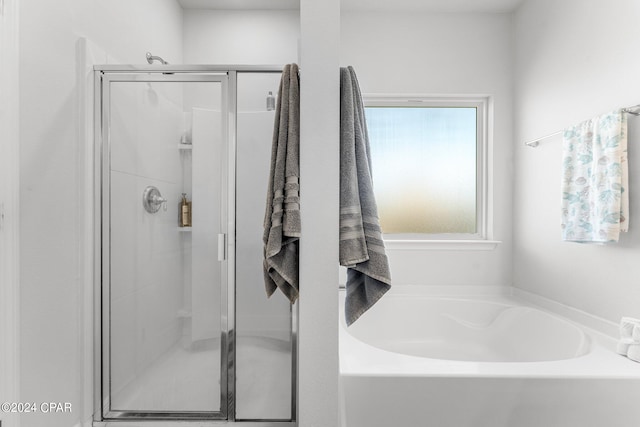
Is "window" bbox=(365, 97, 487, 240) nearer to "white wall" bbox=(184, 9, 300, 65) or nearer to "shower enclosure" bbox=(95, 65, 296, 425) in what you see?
"white wall" bbox=(184, 9, 300, 65)

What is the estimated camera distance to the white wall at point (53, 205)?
1.31 metres

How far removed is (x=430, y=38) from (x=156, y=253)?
2.22 meters

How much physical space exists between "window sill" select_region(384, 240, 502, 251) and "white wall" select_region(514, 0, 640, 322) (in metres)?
0.22

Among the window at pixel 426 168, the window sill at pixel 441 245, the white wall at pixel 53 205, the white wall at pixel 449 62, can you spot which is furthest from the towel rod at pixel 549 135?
the white wall at pixel 53 205

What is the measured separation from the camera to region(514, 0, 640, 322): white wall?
1.61 meters

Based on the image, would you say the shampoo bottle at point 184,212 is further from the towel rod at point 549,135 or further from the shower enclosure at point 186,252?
the towel rod at point 549,135

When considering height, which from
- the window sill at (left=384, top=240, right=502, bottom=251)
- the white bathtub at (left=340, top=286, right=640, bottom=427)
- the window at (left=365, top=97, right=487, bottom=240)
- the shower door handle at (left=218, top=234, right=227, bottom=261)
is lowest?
the white bathtub at (left=340, top=286, right=640, bottom=427)

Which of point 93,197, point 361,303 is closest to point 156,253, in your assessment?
point 93,197

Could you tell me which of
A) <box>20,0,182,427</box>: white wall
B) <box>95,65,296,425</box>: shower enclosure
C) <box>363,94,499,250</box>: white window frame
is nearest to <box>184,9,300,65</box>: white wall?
<box>363,94,499,250</box>: white window frame

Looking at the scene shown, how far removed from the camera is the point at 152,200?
167 cm

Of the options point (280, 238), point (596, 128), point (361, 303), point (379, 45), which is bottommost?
point (361, 303)

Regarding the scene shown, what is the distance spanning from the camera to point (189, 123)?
1643mm

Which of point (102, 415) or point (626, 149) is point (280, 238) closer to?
point (102, 415)

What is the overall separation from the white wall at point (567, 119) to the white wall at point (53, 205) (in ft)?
7.95
